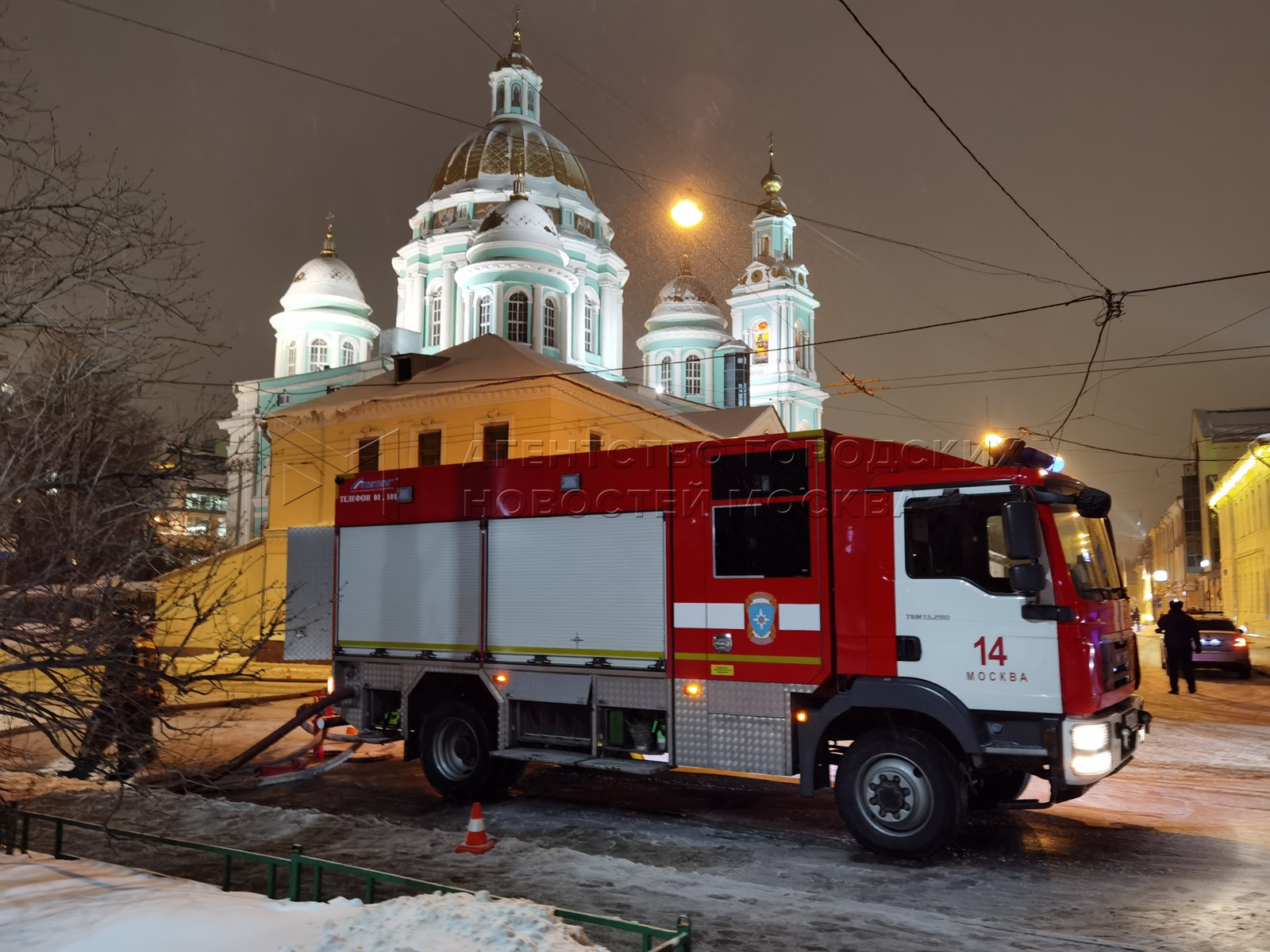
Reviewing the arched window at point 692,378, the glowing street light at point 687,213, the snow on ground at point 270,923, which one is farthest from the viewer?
the arched window at point 692,378

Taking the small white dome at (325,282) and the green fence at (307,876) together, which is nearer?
the green fence at (307,876)

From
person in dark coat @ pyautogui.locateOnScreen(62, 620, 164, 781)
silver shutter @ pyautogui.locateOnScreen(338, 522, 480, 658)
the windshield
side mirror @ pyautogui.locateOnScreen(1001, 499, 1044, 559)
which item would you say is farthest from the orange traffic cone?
the windshield

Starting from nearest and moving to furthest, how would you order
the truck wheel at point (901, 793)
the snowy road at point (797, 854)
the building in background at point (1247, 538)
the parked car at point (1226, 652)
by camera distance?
1. the snowy road at point (797, 854)
2. the truck wheel at point (901, 793)
3. the parked car at point (1226, 652)
4. the building in background at point (1247, 538)

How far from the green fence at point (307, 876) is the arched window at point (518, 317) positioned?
41.0 meters

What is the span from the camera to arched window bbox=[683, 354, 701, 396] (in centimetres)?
6488

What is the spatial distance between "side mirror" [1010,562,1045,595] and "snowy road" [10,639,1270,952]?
6.47ft

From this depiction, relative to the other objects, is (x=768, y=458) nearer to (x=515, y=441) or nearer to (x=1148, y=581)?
(x=515, y=441)

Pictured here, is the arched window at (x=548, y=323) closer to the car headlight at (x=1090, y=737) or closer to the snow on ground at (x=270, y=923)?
the car headlight at (x=1090, y=737)

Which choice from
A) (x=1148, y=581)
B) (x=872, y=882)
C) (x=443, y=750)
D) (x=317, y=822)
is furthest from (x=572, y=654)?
(x=1148, y=581)

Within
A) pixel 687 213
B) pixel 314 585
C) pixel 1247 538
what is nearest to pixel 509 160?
pixel 1247 538

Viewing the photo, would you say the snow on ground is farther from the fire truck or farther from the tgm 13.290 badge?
the tgm 13.290 badge

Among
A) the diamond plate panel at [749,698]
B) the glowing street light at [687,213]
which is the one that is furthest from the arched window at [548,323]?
the diamond plate panel at [749,698]

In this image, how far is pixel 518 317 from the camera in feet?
160

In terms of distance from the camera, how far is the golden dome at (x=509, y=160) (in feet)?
201
